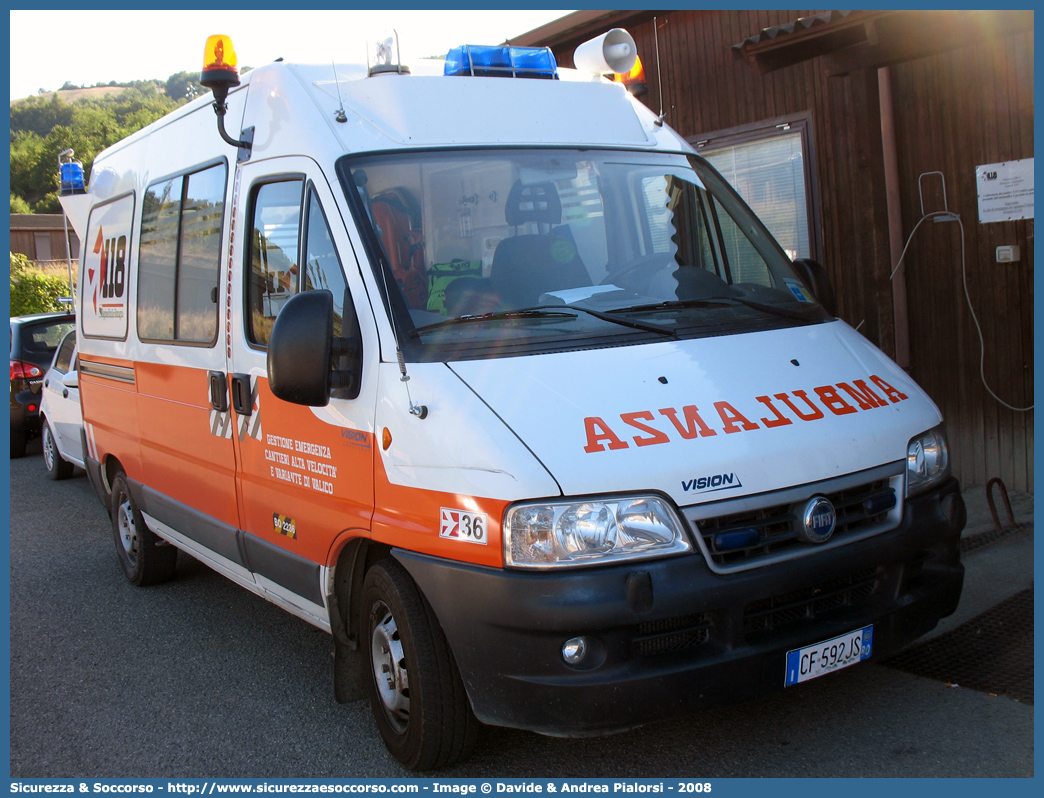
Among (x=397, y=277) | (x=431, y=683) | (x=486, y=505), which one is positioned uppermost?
(x=397, y=277)

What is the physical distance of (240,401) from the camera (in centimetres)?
427

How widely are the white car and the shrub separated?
782 inches

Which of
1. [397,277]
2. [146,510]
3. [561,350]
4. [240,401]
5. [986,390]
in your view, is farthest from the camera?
[986,390]

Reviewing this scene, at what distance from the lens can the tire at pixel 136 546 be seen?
5.95m

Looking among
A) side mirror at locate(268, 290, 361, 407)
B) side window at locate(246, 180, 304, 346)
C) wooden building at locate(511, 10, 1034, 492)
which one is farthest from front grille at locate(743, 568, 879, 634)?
wooden building at locate(511, 10, 1034, 492)

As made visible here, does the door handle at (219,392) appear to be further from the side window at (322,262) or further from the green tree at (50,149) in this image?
the green tree at (50,149)

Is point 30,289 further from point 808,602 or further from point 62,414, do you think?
point 808,602

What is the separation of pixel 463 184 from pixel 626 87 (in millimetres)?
1439

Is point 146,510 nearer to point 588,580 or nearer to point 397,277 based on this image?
point 397,277

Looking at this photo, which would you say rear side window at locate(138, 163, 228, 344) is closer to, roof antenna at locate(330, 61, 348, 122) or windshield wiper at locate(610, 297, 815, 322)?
roof antenna at locate(330, 61, 348, 122)

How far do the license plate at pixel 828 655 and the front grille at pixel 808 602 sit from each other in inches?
3.8

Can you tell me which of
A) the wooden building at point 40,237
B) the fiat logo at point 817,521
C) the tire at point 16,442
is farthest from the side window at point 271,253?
the wooden building at point 40,237

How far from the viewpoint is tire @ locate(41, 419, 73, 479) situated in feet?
33.4
